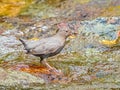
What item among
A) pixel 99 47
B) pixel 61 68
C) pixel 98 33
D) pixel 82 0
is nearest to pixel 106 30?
pixel 98 33

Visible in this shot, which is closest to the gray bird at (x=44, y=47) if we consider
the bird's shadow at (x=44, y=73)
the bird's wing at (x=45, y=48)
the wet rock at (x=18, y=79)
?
the bird's wing at (x=45, y=48)

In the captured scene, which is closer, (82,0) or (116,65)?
(116,65)

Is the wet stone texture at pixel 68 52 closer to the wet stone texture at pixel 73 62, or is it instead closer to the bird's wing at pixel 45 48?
the wet stone texture at pixel 73 62

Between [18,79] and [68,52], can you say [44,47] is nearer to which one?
[18,79]

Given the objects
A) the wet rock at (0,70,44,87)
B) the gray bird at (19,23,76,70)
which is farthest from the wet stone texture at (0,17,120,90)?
the gray bird at (19,23,76,70)

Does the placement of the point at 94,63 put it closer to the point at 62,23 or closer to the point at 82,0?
the point at 62,23

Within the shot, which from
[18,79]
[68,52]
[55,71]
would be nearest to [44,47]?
[55,71]

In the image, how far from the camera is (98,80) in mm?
11469

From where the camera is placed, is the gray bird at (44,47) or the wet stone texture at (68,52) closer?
the wet stone texture at (68,52)

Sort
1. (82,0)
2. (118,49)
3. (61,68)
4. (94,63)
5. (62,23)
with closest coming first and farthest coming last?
1. (61,68)
2. (94,63)
3. (118,49)
4. (62,23)
5. (82,0)

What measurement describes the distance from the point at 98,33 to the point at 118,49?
1.91m

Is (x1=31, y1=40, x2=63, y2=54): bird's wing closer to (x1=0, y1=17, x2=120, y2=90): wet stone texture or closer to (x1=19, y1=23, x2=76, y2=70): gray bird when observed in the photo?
(x1=19, y1=23, x2=76, y2=70): gray bird

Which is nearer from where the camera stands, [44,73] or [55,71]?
[44,73]

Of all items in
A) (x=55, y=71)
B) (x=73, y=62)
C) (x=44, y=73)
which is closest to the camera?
(x=44, y=73)
